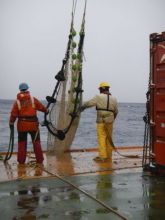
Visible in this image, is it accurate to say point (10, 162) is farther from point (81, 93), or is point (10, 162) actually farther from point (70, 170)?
point (81, 93)

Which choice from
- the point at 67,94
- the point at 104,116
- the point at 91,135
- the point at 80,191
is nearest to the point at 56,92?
the point at 67,94

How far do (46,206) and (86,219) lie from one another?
697 millimetres

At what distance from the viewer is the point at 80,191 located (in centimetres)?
533

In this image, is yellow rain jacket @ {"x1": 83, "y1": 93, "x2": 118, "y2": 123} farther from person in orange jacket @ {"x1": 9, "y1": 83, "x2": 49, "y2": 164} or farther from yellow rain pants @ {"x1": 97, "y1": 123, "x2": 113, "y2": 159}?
person in orange jacket @ {"x1": 9, "y1": 83, "x2": 49, "y2": 164}

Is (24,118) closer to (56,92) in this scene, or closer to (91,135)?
(56,92)

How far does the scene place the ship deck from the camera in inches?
171

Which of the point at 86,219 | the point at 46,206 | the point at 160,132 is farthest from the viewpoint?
the point at 160,132

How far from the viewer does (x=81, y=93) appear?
8.69 metres

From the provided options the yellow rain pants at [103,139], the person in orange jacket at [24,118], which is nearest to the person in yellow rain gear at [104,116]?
the yellow rain pants at [103,139]

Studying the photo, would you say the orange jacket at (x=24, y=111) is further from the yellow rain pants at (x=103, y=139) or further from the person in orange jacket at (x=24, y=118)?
the yellow rain pants at (x=103, y=139)

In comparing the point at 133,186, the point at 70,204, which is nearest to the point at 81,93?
the point at 133,186

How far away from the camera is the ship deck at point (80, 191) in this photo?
434 cm

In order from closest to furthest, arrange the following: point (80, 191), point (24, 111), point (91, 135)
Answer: point (80, 191) < point (24, 111) < point (91, 135)

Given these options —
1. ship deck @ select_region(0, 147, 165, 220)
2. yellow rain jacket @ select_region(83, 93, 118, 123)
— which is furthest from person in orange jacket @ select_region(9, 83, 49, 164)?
yellow rain jacket @ select_region(83, 93, 118, 123)
